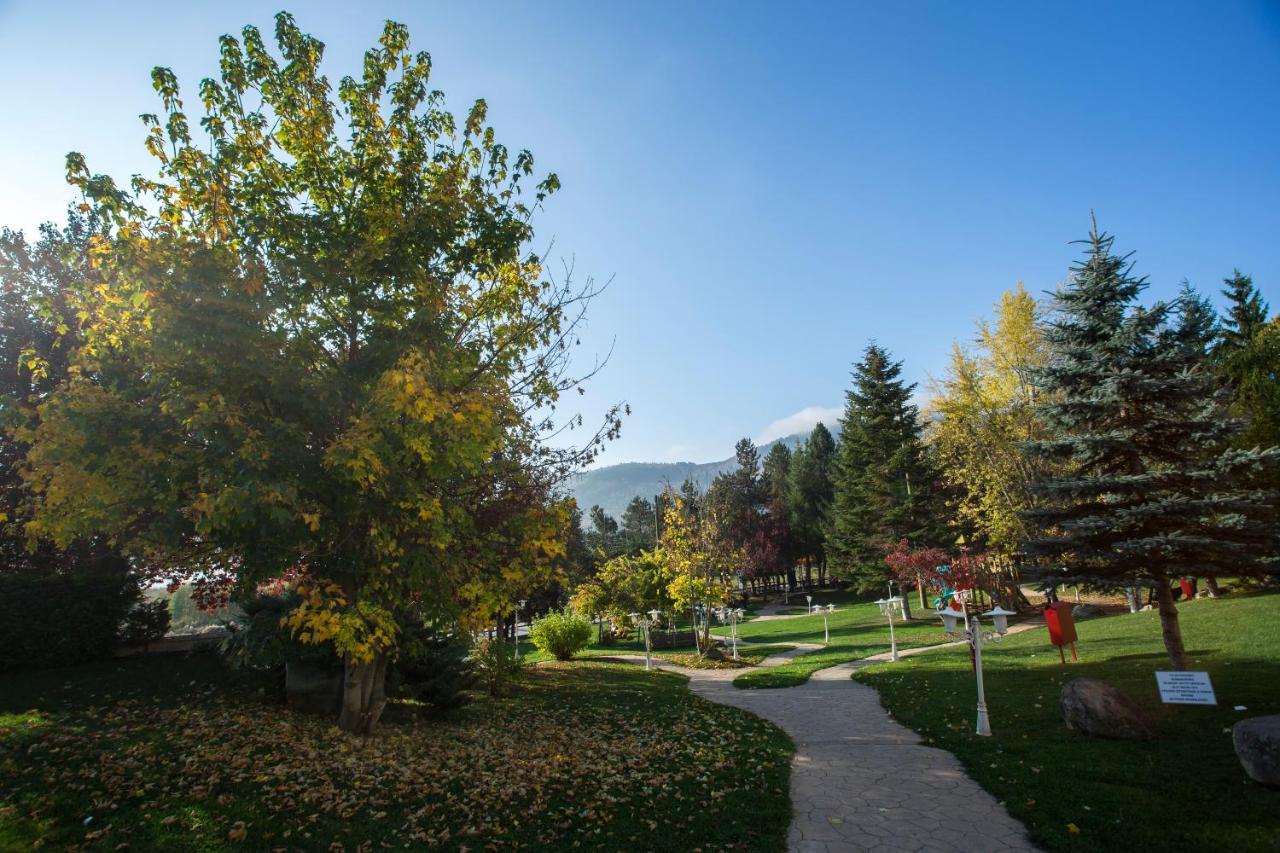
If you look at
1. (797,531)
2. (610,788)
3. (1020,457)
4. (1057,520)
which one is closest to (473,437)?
(610,788)

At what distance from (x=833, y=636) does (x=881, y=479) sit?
8908mm

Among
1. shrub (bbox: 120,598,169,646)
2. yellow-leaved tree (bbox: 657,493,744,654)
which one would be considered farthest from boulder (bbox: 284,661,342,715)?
yellow-leaved tree (bbox: 657,493,744,654)

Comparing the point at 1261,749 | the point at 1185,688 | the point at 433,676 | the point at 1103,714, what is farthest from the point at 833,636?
the point at 1261,749

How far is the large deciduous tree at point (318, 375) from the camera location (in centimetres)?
592

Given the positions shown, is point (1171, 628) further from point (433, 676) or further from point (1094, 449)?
point (433, 676)

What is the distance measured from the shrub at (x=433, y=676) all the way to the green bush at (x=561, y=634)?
1061 cm

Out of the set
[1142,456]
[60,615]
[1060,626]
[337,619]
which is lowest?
[1060,626]

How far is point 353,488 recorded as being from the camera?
6.52m

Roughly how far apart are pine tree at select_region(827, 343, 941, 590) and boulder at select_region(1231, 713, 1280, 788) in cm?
2370

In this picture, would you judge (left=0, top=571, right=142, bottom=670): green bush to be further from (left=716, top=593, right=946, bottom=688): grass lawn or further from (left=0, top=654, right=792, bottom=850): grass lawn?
(left=716, top=593, right=946, bottom=688): grass lawn

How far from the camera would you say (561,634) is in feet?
68.7

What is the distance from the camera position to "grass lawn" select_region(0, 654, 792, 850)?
523 cm

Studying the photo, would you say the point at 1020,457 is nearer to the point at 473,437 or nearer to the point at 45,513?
the point at 473,437

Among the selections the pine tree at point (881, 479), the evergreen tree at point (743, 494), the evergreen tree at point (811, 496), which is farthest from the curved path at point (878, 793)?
the evergreen tree at point (811, 496)
